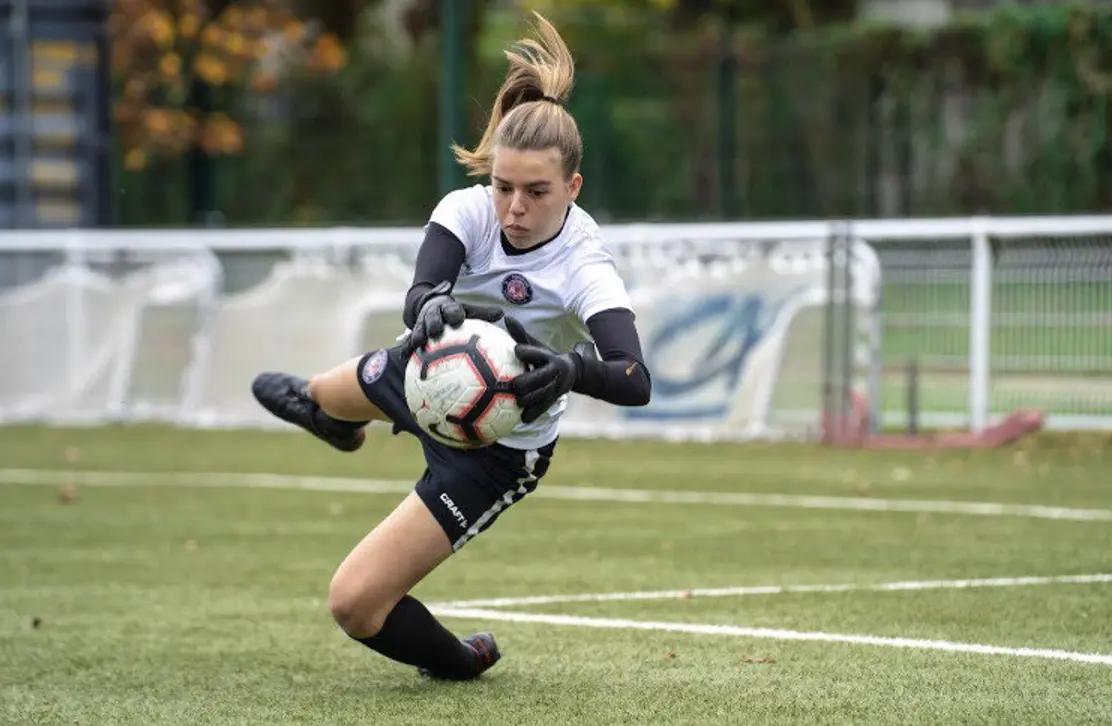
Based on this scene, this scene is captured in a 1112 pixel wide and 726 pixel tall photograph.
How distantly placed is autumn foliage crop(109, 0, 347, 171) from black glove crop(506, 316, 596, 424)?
2212cm

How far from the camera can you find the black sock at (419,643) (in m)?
6.89

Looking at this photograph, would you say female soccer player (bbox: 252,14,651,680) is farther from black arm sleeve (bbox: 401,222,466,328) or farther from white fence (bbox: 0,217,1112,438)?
white fence (bbox: 0,217,1112,438)

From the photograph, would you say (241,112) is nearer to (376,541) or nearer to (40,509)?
(40,509)

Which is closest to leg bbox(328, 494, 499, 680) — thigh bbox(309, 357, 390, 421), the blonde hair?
thigh bbox(309, 357, 390, 421)

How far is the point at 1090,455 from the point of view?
15.4m

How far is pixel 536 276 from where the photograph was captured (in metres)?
6.71

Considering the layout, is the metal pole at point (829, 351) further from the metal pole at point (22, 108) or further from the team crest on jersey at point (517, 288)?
the team crest on jersey at point (517, 288)

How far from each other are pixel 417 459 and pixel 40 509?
11.8 feet

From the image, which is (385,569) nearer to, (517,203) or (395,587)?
(395,587)

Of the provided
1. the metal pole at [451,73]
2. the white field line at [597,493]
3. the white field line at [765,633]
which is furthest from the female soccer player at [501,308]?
the metal pole at [451,73]

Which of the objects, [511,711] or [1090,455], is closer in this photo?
[511,711]

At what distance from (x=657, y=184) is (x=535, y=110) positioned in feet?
73.8

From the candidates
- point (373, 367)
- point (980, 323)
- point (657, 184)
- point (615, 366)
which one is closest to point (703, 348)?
point (980, 323)

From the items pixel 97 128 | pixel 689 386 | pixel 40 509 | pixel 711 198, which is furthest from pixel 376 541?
pixel 711 198
